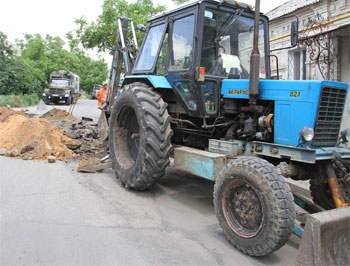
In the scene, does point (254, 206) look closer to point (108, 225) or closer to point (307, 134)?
point (307, 134)

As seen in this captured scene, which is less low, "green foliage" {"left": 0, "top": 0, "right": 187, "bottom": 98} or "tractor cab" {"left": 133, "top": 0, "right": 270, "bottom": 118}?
"green foliage" {"left": 0, "top": 0, "right": 187, "bottom": 98}

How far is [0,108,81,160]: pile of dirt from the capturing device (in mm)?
7715

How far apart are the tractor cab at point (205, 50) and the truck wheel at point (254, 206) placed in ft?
4.79

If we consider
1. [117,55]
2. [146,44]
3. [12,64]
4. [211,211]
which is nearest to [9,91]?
[12,64]

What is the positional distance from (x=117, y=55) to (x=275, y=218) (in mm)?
5814

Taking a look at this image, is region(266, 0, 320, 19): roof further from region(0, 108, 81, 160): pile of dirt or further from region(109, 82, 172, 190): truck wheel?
region(0, 108, 81, 160): pile of dirt

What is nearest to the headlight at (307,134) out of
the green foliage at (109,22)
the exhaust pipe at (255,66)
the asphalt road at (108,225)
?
the exhaust pipe at (255,66)

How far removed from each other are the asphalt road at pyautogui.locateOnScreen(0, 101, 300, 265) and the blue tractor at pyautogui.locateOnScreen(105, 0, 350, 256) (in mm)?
345

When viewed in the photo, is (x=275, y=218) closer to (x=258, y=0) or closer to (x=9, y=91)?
(x=258, y=0)

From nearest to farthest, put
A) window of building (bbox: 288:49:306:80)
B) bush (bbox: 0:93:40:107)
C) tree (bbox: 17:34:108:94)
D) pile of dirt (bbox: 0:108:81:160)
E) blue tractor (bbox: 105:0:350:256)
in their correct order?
blue tractor (bbox: 105:0:350:256)
pile of dirt (bbox: 0:108:81:160)
window of building (bbox: 288:49:306:80)
bush (bbox: 0:93:40:107)
tree (bbox: 17:34:108:94)

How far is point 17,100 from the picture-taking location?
90.1 feet

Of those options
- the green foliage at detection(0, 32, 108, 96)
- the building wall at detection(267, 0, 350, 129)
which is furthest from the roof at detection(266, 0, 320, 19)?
the green foliage at detection(0, 32, 108, 96)

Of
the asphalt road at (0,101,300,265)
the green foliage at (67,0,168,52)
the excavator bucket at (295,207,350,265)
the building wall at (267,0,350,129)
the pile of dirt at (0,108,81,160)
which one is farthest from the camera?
the green foliage at (67,0,168,52)

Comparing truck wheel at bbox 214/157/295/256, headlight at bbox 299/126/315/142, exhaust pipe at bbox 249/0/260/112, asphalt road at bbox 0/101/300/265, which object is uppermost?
exhaust pipe at bbox 249/0/260/112
